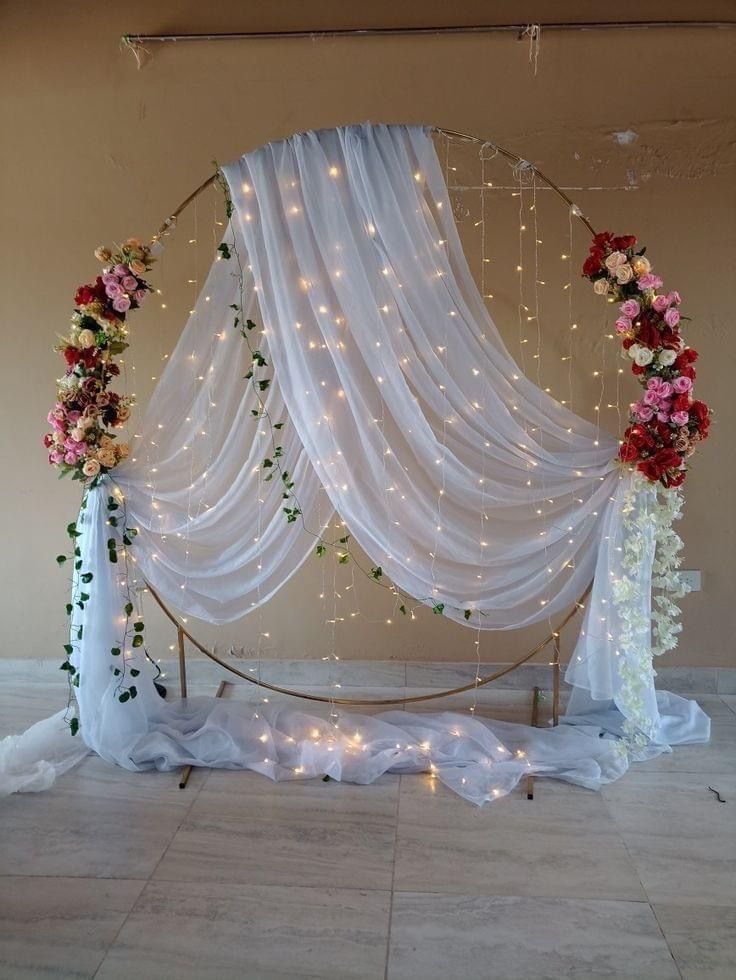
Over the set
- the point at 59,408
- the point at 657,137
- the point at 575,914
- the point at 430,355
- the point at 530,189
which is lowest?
the point at 575,914

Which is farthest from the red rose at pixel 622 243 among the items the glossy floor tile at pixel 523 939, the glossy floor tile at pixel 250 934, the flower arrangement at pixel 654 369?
the glossy floor tile at pixel 250 934

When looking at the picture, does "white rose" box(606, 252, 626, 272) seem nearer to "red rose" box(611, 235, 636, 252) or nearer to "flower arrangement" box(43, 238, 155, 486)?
"red rose" box(611, 235, 636, 252)

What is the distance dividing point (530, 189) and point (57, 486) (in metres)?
2.36

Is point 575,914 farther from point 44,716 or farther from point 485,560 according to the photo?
point 44,716

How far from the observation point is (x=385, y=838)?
2.60 metres

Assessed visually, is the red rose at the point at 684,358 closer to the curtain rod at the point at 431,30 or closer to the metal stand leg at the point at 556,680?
the metal stand leg at the point at 556,680

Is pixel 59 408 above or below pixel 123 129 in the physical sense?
below

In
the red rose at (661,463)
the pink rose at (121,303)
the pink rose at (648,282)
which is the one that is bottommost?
the red rose at (661,463)

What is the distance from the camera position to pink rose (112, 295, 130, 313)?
2.96 meters

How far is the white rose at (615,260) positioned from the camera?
287 centimetres

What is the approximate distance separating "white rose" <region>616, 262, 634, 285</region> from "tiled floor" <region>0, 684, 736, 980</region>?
1.70m

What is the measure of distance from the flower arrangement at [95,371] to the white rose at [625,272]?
64.3 inches

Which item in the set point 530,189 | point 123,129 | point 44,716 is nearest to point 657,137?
point 530,189

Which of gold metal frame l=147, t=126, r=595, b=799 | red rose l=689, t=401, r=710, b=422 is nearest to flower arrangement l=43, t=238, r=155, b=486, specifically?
gold metal frame l=147, t=126, r=595, b=799
